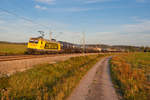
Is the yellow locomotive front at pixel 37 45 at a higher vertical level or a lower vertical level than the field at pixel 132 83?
higher

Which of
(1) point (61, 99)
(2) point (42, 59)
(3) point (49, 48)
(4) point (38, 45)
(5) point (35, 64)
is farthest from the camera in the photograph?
(3) point (49, 48)

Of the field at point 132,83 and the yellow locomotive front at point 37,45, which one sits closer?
the field at point 132,83

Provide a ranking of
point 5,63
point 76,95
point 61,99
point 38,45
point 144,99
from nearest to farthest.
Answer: point 61,99
point 144,99
point 76,95
point 5,63
point 38,45

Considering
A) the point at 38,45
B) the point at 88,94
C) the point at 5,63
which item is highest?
the point at 38,45

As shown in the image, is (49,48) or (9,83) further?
(49,48)

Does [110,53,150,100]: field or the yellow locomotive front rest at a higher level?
the yellow locomotive front

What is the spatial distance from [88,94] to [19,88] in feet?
12.3

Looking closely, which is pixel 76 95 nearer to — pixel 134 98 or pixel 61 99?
pixel 61 99

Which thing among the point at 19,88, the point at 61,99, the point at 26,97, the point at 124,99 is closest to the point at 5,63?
the point at 19,88

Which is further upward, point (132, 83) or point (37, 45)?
point (37, 45)

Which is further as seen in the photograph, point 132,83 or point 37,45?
point 37,45

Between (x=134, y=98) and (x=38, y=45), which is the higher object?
(x=38, y=45)

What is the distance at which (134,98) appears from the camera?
634 centimetres

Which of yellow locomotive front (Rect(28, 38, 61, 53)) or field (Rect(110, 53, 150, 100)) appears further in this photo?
yellow locomotive front (Rect(28, 38, 61, 53))
